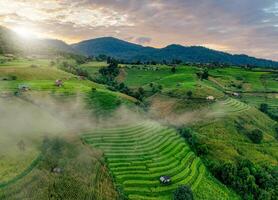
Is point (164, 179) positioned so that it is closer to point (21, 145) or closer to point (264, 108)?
point (21, 145)

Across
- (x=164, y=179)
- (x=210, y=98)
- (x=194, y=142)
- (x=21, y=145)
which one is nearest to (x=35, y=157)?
(x=21, y=145)

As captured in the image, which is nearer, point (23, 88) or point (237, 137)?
point (23, 88)

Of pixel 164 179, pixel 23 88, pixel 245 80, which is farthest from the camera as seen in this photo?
pixel 245 80

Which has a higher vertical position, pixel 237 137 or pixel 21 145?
pixel 21 145

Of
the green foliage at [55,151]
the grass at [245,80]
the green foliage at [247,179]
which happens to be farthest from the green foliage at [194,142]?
the grass at [245,80]

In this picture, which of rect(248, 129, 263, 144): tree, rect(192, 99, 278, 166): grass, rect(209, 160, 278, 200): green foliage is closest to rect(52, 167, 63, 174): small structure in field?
rect(209, 160, 278, 200): green foliage

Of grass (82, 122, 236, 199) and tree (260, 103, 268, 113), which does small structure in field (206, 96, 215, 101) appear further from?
grass (82, 122, 236, 199)

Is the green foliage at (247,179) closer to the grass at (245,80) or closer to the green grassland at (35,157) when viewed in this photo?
Answer: the green grassland at (35,157)
